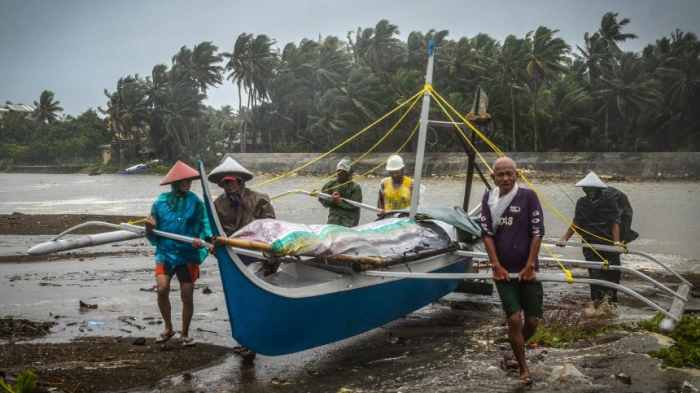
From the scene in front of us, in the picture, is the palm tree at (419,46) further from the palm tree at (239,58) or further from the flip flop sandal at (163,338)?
the flip flop sandal at (163,338)

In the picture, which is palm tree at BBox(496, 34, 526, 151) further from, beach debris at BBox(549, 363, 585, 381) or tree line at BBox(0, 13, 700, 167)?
beach debris at BBox(549, 363, 585, 381)

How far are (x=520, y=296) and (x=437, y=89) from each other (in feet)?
139

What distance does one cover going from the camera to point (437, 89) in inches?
1823

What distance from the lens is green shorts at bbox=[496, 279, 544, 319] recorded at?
15.4 ft

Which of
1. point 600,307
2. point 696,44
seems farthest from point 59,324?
point 696,44

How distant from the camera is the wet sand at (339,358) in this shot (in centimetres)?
499

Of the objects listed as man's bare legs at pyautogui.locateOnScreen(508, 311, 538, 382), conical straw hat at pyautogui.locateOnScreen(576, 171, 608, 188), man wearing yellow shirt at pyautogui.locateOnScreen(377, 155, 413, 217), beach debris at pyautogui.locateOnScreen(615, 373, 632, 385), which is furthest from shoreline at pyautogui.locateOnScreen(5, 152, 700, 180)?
man's bare legs at pyautogui.locateOnScreen(508, 311, 538, 382)

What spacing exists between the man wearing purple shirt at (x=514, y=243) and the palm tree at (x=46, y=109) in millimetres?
89723

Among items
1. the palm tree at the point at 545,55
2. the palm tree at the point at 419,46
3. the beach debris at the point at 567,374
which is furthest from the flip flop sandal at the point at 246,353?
the palm tree at the point at 419,46

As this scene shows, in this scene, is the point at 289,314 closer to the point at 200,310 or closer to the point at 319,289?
the point at 319,289

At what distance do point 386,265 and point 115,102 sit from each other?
64792 millimetres

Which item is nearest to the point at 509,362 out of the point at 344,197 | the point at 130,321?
the point at 344,197

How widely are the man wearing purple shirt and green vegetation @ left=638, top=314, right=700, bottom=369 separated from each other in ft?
4.22

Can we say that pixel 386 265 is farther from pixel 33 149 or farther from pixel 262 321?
pixel 33 149
